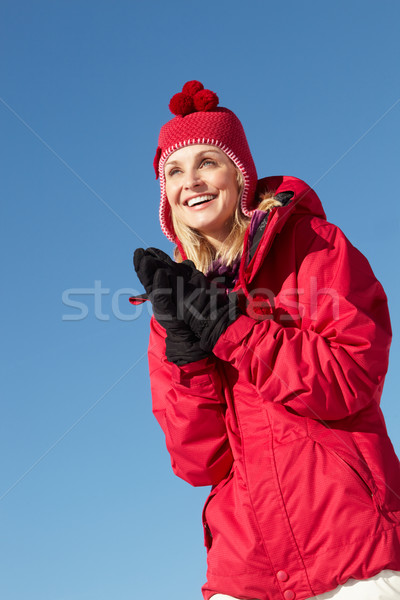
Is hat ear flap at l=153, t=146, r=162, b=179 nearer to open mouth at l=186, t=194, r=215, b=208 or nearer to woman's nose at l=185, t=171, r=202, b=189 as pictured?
woman's nose at l=185, t=171, r=202, b=189

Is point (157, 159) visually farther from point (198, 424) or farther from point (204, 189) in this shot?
point (198, 424)

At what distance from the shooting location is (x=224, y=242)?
406 centimetres

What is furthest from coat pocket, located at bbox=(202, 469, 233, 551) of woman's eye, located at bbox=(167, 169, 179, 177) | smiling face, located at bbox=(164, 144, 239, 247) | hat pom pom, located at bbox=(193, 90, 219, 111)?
hat pom pom, located at bbox=(193, 90, 219, 111)

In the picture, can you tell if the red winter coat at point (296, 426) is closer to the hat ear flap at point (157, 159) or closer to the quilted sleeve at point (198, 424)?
the quilted sleeve at point (198, 424)

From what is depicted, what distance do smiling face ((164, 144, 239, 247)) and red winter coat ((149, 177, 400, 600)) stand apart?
0.55 meters

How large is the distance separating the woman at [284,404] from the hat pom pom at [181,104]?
2.52 feet

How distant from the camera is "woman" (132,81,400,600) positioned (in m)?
3.01

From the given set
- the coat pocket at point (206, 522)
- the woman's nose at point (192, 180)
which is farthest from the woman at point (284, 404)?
the woman's nose at point (192, 180)

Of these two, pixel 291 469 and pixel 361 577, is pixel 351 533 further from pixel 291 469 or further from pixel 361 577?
pixel 291 469

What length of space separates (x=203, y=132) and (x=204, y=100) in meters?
0.28

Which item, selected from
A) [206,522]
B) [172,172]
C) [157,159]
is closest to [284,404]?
[206,522]

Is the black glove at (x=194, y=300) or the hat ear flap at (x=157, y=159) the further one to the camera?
the hat ear flap at (x=157, y=159)

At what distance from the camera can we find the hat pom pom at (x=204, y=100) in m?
4.25

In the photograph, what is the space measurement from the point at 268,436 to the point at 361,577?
0.76m
